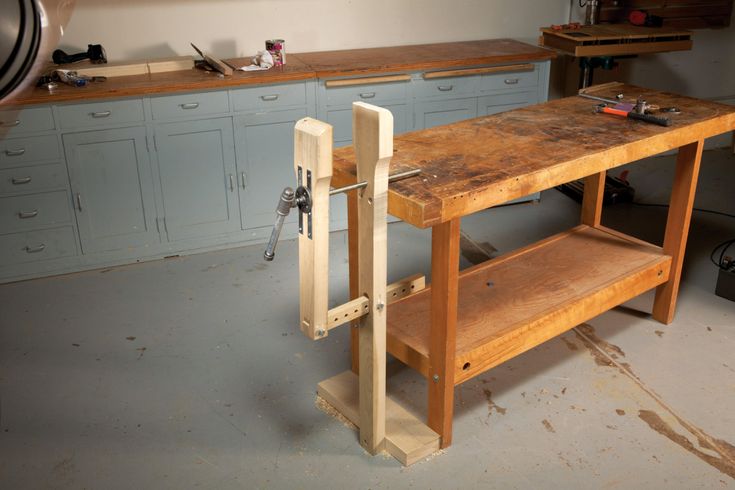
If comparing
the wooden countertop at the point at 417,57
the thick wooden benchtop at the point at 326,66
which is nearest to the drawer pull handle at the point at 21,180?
the thick wooden benchtop at the point at 326,66

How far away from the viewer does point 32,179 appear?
3498 millimetres

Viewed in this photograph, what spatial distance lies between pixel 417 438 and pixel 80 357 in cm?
148

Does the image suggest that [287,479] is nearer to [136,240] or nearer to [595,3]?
[136,240]

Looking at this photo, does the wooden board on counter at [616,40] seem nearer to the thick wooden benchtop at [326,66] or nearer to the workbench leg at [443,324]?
the thick wooden benchtop at [326,66]

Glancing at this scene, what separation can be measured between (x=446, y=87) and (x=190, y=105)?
4.71ft

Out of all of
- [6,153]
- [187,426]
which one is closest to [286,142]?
[6,153]

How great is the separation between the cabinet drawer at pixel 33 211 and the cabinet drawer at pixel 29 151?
0.57 ft

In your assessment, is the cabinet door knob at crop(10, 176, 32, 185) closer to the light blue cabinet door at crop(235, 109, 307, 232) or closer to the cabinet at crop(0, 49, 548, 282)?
the cabinet at crop(0, 49, 548, 282)

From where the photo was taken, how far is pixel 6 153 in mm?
3393

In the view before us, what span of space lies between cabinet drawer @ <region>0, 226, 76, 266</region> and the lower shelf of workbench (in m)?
1.88

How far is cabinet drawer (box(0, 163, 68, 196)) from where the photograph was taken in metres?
3.46

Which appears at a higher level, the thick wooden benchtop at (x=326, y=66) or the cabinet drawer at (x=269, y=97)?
the thick wooden benchtop at (x=326, y=66)

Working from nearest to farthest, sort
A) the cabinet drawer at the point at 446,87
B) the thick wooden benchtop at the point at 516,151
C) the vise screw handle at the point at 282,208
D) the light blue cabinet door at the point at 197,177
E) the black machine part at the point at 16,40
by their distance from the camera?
the black machine part at the point at 16,40 → the vise screw handle at the point at 282,208 → the thick wooden benchtop at the point at 516,151 → the light blue cabinet door at the point at 197,177 → the cabinet drawer at the point at 446,87

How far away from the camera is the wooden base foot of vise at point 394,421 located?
2.41 m
